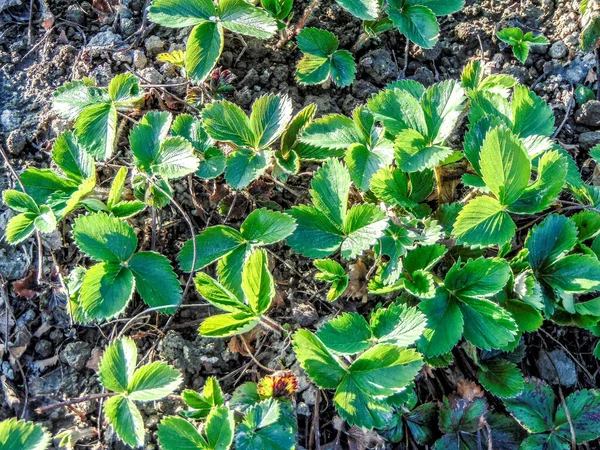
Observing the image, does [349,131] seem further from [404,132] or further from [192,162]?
[192,162]

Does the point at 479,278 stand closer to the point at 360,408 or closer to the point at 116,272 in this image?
the point at 360,408

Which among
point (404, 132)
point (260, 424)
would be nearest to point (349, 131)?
point (404, 132)

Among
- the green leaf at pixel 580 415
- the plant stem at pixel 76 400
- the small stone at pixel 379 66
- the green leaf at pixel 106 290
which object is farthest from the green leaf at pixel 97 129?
the green leaf at pixel 580 415

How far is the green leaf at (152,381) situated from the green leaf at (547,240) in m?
1.10

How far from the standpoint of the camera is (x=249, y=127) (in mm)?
1737

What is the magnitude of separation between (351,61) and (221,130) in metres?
0.58

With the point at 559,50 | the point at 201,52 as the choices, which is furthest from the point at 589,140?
the point at 201,52

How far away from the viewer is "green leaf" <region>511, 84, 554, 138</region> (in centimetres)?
165

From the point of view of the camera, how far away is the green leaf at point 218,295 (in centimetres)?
151

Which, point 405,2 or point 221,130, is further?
point 405,2

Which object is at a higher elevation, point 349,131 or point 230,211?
point 349,131

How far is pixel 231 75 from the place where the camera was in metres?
2.04

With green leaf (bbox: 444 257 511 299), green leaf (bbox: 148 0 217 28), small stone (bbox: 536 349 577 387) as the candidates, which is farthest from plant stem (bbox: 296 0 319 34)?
small stone (bbox: 536 349 577 387)

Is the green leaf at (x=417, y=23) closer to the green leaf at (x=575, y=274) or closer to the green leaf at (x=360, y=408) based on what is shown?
the green leaf at (x=575, y=274)
